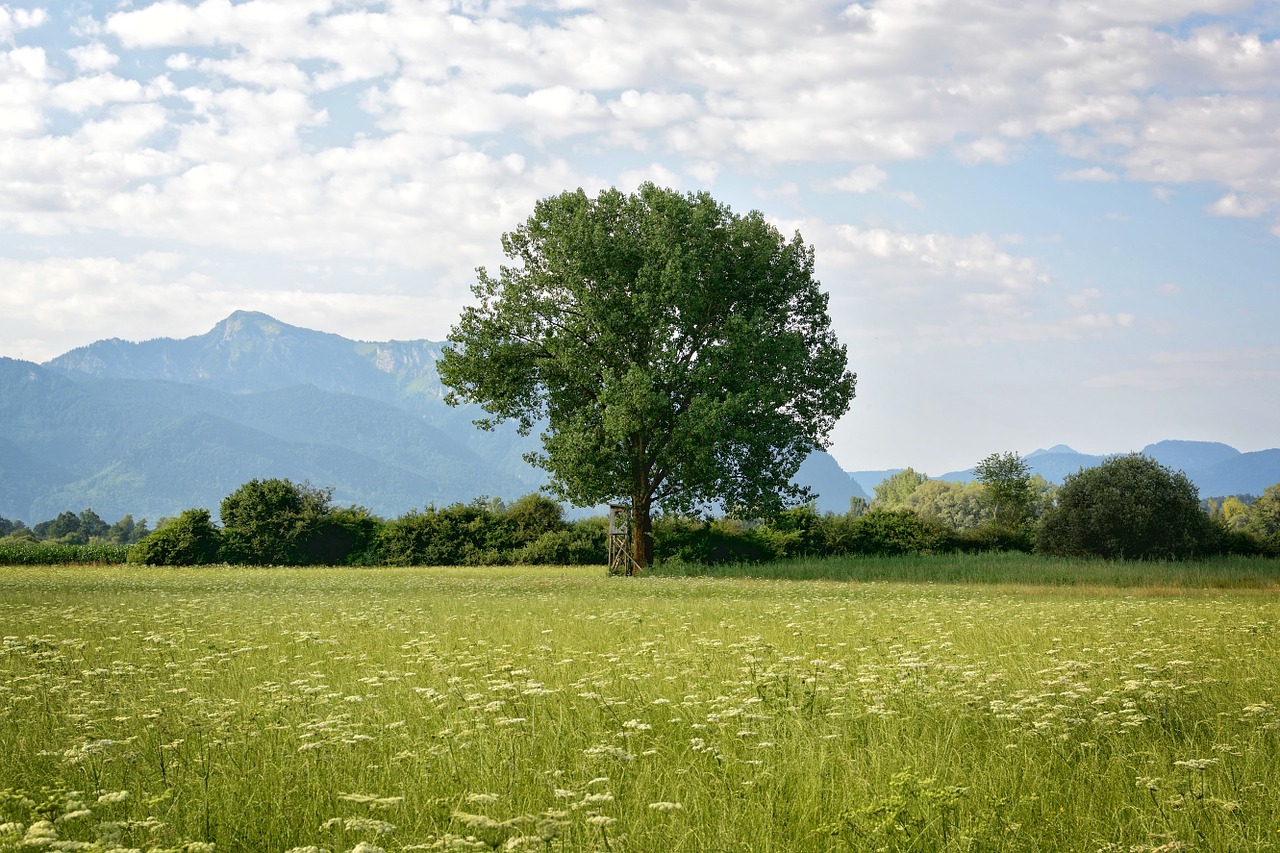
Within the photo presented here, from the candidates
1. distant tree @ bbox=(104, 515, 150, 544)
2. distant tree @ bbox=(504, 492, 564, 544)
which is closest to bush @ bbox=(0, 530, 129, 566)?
distant tree @ bbox=(504, 492, 564, 544)

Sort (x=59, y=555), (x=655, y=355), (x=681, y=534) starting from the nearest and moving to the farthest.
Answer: (x=655, y=355)
(x=681, y=534)
(x=59, y=555)

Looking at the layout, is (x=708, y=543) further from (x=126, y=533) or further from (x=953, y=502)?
(x=126, y=533)

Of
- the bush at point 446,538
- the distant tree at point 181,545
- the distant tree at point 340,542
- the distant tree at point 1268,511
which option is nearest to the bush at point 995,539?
the bush at point 446,538

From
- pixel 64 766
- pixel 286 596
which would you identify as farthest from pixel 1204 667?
pixel 286 596

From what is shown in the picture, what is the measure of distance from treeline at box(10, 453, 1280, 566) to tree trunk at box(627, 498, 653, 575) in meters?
2.80

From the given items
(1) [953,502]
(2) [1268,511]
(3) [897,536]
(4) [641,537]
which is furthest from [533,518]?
(1) [953,502]

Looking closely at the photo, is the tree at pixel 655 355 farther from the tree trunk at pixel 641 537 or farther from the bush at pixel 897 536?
the bush at pixel 897 536

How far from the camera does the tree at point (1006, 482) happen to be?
5747cm

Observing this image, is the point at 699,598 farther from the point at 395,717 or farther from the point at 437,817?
the point at 437,817

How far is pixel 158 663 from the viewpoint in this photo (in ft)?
34.0

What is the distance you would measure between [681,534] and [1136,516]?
1865cm

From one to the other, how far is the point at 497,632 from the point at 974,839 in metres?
9.47

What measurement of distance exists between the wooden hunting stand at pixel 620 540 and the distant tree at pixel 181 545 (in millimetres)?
22144

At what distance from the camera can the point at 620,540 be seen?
38.1 m
